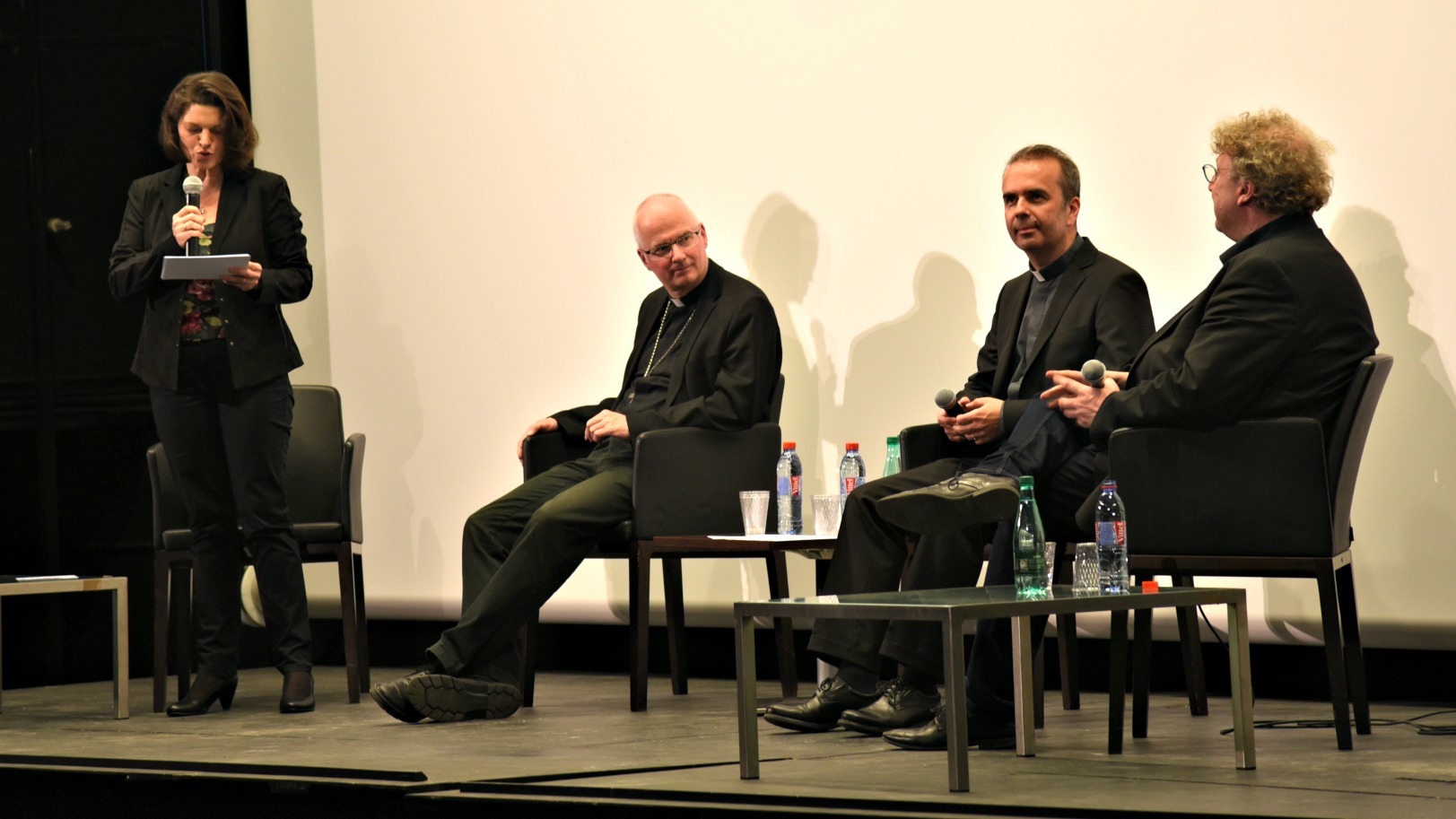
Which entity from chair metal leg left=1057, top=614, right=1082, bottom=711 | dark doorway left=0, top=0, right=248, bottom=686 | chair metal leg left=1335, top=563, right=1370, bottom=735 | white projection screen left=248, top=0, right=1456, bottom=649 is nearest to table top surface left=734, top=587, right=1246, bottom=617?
chair metal leg left=1335, top=563, right=1370, bottom=735

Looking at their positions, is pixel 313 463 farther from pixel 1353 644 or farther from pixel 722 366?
pixel 1353 644

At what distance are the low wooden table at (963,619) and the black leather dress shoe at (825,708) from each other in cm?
43

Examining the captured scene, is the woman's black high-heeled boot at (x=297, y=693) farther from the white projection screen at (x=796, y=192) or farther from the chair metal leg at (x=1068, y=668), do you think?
the chair metal leg at (x=1068, y=668)

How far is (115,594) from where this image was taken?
461 cm

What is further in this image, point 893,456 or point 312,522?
point 312,522

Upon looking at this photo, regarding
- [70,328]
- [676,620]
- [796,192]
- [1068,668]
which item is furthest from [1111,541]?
[70,328]

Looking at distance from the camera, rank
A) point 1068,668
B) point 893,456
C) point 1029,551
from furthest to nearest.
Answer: point 893,456 → point 1068,668 → point 1029,551

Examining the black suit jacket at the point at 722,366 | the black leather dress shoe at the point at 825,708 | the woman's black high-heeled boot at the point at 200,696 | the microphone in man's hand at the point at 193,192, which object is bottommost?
the woman's black high-heeled boot at the point at 200,696

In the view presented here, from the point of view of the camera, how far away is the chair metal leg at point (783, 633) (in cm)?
470

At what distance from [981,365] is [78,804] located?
222 cm

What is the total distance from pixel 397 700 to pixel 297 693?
0.63 m

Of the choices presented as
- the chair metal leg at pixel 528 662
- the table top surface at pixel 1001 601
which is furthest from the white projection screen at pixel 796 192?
the table top surface at pixel 1001 601

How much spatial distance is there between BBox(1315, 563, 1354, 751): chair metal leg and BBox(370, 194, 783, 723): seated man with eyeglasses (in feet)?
5.44

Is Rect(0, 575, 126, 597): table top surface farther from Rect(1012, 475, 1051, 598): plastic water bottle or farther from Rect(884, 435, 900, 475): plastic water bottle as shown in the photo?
Rect(1012, 475, 1051, 598): plastic water bottle
